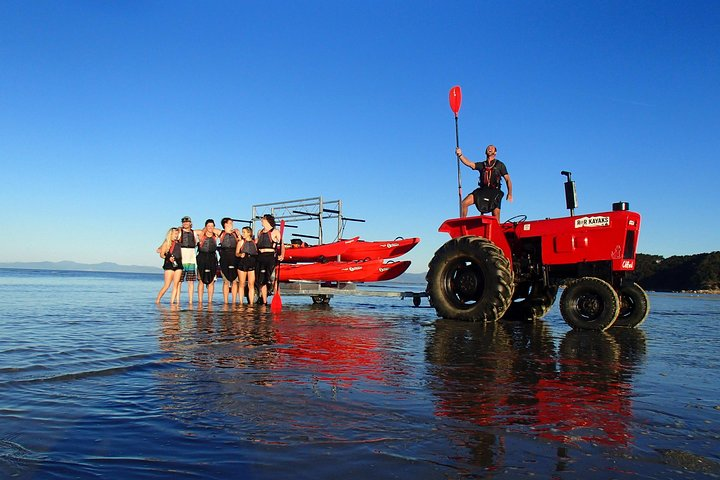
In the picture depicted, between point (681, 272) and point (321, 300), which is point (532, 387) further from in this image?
point (681, 272)

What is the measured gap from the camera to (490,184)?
30.1 ft

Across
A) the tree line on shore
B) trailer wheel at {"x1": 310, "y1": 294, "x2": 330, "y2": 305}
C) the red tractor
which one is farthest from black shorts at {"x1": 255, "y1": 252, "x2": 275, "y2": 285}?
the tree line on shore

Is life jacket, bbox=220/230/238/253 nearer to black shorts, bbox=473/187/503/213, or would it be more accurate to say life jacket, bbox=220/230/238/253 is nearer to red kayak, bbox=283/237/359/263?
red kayak, bbox=283/237/359/263

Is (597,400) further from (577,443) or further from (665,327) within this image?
(665,327)

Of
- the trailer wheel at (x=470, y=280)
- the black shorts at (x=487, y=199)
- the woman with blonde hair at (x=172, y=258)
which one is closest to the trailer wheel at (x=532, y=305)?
the trailer wheel at (x=470, y=280)

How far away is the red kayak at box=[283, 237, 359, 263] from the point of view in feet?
42.6

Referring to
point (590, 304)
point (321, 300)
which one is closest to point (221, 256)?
point (321, 300)

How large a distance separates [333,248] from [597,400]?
9.98 metres

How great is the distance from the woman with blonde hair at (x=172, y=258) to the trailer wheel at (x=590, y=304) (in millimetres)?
7343

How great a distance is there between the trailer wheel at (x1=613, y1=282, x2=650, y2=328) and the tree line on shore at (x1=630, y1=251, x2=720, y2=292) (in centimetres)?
3148

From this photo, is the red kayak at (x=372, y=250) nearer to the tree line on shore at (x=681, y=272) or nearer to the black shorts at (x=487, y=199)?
the black shorts at (x=487, y=199)

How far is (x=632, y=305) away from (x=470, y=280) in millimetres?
2480

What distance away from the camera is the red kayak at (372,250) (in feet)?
40.9

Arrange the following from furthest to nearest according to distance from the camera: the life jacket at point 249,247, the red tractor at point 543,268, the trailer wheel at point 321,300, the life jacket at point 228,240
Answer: the trailer wheel at point 321,300 < the life jacket at point 228,240 < the life jacket at point 249,247 < the red tractor at point 543,268
